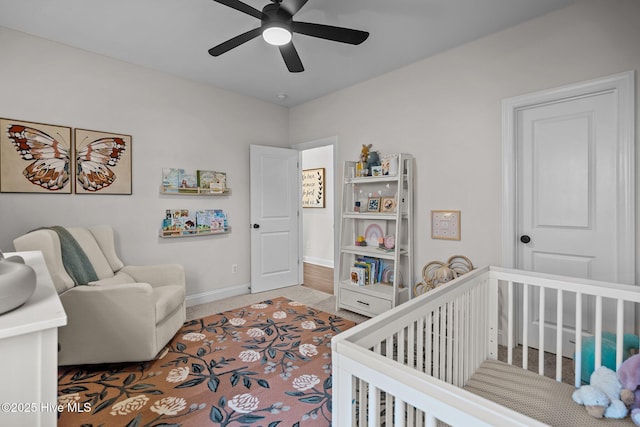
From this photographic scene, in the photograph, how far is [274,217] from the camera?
14.0 ft

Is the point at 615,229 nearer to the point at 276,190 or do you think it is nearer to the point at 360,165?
the point at 360,165

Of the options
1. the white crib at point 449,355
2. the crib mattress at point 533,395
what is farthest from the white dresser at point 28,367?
the crib mattress at point 533,395

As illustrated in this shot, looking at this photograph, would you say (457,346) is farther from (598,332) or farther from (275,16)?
(275,16)

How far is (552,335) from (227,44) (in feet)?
10.5

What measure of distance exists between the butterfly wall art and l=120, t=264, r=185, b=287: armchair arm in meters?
0.82

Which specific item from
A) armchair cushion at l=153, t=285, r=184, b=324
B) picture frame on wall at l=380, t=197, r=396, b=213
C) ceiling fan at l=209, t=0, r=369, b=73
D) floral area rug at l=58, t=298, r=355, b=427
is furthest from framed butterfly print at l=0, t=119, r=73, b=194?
picture frame on wall at l=380, t=197, r=396, b=213

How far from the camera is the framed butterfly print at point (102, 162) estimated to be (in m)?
2.84

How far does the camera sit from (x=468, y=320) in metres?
1.57

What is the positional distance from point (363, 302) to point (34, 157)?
3.18m

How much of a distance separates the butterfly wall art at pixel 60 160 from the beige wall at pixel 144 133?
72mm

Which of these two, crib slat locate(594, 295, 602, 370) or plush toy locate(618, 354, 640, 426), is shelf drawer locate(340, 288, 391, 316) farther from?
plush toy locate(618, 354, 640, 426)

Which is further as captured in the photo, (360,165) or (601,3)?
(360,165)

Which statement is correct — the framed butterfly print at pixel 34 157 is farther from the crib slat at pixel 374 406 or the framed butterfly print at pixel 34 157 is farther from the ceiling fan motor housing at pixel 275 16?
the crib slat at pixel 374 406

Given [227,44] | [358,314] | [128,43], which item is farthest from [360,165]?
[128,43]
